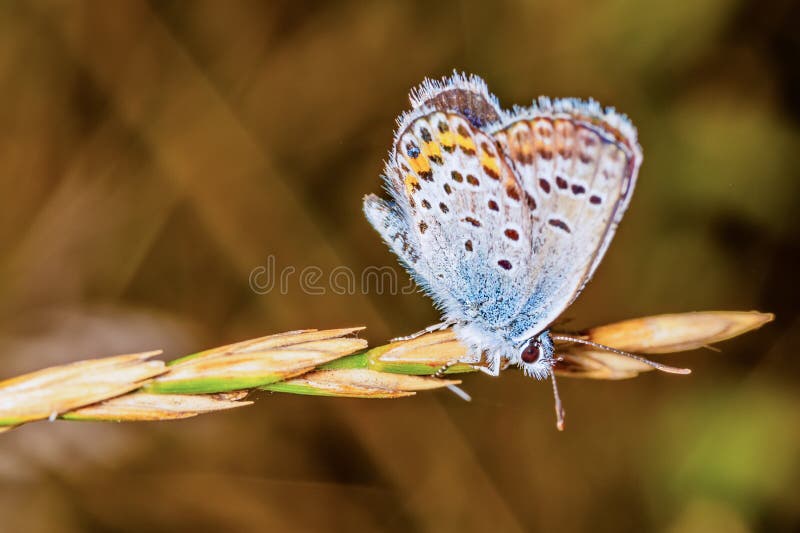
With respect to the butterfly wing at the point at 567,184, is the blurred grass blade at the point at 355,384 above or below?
below

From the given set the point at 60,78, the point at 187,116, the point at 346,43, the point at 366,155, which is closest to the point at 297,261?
the point at 366,155

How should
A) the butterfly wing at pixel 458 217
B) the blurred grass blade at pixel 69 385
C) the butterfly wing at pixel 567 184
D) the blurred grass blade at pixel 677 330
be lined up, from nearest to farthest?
the blurred grass blade at pixel 69 385
the blurred grass blade at pixel 677 330
the butterfly wing at pixel 567 184
the butterfly wing at pixel 458 217

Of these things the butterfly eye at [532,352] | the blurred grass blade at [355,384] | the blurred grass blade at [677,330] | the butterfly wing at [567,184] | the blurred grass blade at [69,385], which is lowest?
the blurred grass blade at [677,330]

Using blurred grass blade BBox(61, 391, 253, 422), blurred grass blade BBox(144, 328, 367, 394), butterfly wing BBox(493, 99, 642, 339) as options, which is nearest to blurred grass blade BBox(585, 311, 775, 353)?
butterfly wing BBox(493, 99, 642, 339)

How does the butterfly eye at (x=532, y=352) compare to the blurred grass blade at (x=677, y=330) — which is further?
the butterfly eye at (x=532, y=352)

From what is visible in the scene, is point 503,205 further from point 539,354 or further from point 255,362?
point 255,362

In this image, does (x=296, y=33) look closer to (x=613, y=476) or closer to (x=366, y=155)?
(x=366, y=155)

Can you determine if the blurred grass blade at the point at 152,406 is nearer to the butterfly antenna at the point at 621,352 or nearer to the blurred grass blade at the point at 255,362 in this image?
the blurred grass blade at the point at 255,362

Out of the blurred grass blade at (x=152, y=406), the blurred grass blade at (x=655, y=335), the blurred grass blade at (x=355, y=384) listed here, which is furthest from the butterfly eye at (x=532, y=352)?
the blurred grass blade at (x=152, y=406)

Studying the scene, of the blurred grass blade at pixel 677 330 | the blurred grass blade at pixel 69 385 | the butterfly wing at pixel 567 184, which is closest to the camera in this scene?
the blurred grass blade at pixel 69 385

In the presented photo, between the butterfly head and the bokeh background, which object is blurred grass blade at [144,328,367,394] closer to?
the butterfly head
